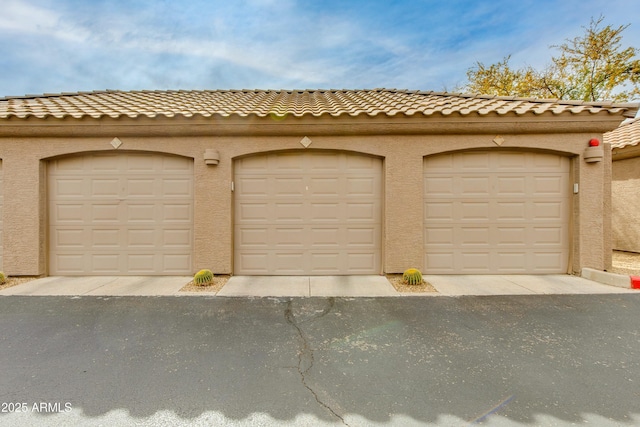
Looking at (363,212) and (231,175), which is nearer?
(231,175)

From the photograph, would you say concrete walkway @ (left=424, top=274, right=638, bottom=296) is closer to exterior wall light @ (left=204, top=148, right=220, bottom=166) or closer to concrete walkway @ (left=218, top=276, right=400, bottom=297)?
concrete walkway @ (left=218, top=276, right=400, bottom=297)

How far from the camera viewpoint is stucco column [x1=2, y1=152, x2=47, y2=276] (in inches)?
225

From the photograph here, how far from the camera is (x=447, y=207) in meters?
6.02

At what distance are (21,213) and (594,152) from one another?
40.2 feet

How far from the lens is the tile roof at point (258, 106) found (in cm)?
555

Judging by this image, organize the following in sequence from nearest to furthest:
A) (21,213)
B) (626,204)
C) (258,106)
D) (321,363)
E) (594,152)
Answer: (321,363), (594,152), (21,213), (258,106), (626,204)

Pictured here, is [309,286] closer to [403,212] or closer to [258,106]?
[403,212]

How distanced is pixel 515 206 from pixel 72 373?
7792 millimetres

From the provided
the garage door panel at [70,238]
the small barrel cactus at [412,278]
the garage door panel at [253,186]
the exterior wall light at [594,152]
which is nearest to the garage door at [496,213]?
the exterior wall light at [594,152]

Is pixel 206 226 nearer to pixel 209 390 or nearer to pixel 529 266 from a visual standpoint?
pixel 209 390

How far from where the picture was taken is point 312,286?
5.29 metres

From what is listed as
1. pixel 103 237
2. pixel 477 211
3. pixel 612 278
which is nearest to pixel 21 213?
pixel 103 237

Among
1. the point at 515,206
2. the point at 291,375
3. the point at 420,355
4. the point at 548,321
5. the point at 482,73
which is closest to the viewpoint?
the point at 291,375

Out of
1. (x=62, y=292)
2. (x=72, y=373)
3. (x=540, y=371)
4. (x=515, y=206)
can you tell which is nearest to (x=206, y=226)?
(x=62, y=292)
